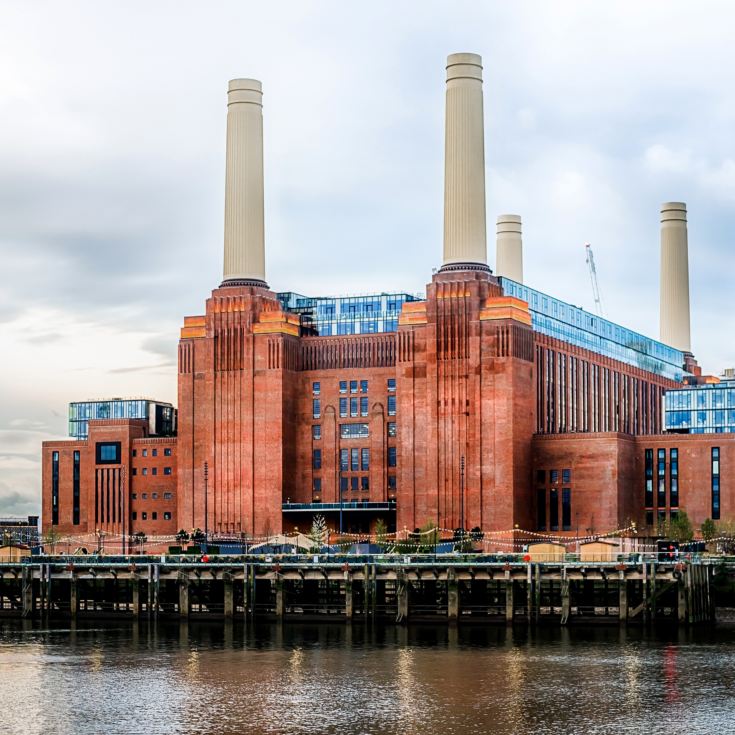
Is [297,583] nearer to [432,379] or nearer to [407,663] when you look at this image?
[407,663]

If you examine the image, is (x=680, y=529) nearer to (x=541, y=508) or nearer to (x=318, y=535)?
(x=541, y=508)

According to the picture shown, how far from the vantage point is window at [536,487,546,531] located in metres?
198

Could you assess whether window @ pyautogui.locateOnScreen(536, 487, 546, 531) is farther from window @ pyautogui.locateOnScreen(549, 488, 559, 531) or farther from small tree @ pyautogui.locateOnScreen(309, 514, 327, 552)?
small tree @ pyautogui.locateOnScreen(309, 514, 327, 552)

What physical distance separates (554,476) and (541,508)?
14.0ft

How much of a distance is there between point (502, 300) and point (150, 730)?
378 ft

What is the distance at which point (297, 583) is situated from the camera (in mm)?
148375

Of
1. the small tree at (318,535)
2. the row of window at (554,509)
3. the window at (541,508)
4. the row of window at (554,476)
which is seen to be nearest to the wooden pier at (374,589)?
the small tree at (318,535)

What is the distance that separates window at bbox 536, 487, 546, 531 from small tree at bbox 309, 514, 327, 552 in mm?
26329

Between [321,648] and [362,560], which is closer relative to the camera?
[321,648]

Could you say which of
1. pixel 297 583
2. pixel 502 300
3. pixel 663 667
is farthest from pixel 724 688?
pixel 502 300

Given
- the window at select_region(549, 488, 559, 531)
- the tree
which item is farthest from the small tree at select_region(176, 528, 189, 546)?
the tree

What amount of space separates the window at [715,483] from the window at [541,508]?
2100 cm

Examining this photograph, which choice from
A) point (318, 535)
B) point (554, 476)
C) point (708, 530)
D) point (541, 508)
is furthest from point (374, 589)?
point (554, 476)

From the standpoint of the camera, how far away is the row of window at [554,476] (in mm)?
197000
